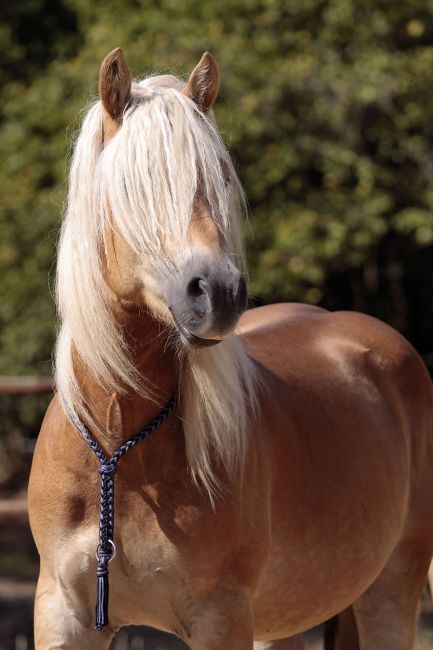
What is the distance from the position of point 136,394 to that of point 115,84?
62 cm

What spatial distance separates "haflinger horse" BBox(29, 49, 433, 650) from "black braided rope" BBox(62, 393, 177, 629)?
0.02 m

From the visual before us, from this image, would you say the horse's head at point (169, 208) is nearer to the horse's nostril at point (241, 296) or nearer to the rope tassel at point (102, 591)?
the horse's nostril at point (241, 296)

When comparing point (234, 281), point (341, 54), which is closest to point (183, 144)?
point (234, 281)

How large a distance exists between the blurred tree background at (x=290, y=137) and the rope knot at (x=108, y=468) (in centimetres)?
387

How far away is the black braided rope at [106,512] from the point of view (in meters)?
2.18

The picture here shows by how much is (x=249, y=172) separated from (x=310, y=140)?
1.33ft

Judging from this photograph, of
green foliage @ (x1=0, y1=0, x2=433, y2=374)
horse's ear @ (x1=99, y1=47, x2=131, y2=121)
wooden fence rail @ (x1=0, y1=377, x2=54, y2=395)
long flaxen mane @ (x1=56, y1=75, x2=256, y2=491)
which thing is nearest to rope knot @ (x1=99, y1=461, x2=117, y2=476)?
long flaxen mane @ (x1=56, y1=75, x2=256, y2=491)

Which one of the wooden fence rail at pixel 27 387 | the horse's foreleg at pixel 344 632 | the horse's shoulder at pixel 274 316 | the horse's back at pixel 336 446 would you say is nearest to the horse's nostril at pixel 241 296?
the horse's back at pixel 336 446

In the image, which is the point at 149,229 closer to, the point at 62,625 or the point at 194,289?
the point at 194,289

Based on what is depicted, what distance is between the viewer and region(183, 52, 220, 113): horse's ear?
7.30 ft

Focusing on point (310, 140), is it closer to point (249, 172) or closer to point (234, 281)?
point (249, 172)

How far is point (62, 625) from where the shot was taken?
2.29 m

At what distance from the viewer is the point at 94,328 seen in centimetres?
215

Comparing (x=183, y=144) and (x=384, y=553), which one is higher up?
(x=183, y=144)
